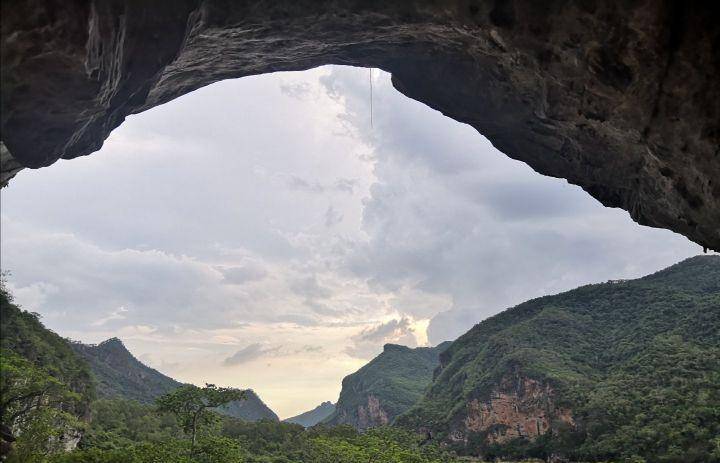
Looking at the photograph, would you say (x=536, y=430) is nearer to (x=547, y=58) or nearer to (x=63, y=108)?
(x=547, y=58)

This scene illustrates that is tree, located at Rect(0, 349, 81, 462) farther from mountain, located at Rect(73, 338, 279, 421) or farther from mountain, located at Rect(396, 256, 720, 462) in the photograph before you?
mountain, located at Rect(73, 338, 279, 421)

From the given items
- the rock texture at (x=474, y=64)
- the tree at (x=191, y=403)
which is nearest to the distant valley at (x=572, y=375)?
the tree at (x=191, y=403)

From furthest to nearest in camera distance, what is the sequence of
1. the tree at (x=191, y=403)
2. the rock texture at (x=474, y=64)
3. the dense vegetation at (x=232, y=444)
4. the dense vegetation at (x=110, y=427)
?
the tree at (x=191, y=403) → the dense vegetation at (x=232, y=444) → the dense vegetation at (x=110, y=427) → the rock texture at (x=474, y=64)

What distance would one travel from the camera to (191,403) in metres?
40.3

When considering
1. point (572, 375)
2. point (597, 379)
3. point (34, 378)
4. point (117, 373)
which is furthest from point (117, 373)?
point (597, 379)

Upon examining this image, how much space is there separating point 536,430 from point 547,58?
80.3m

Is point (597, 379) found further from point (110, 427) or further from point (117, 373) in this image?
point (117, 373)

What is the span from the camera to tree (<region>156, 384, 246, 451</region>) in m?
39.2

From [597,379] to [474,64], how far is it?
263ft

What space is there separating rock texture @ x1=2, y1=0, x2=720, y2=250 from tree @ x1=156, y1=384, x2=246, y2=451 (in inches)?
1095

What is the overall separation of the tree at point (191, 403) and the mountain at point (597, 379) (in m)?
44.8

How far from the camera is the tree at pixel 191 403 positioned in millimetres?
39250

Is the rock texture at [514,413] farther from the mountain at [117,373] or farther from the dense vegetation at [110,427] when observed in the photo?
the mountain at [117,373]

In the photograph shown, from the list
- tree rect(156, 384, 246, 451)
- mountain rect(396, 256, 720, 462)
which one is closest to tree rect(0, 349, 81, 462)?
tree rect(156, 384, 246, 451)
